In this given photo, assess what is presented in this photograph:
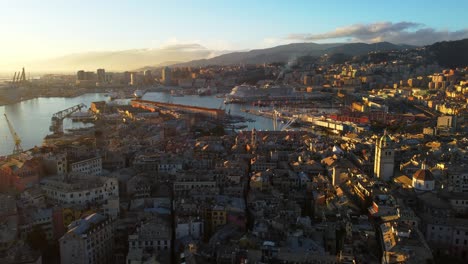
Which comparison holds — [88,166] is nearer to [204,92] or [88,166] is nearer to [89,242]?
[89,242]

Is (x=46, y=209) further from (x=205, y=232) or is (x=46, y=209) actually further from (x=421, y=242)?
(x=421, y=242)

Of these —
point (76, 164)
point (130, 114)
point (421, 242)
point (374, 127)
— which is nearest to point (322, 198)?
point (421, 242)

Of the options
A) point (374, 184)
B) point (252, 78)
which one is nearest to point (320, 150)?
point (374, 184)

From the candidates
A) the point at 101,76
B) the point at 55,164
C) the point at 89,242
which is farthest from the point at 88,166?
the point at 101,76

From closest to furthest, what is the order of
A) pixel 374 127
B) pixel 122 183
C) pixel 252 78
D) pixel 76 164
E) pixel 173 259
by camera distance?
pixel 173 259
pixel 122 183
pixel 76 164
pixel 374 127
pixel 252 78

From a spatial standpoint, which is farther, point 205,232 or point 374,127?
point 374,127

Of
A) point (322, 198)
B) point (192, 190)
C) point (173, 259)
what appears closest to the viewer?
point (173, 259)
